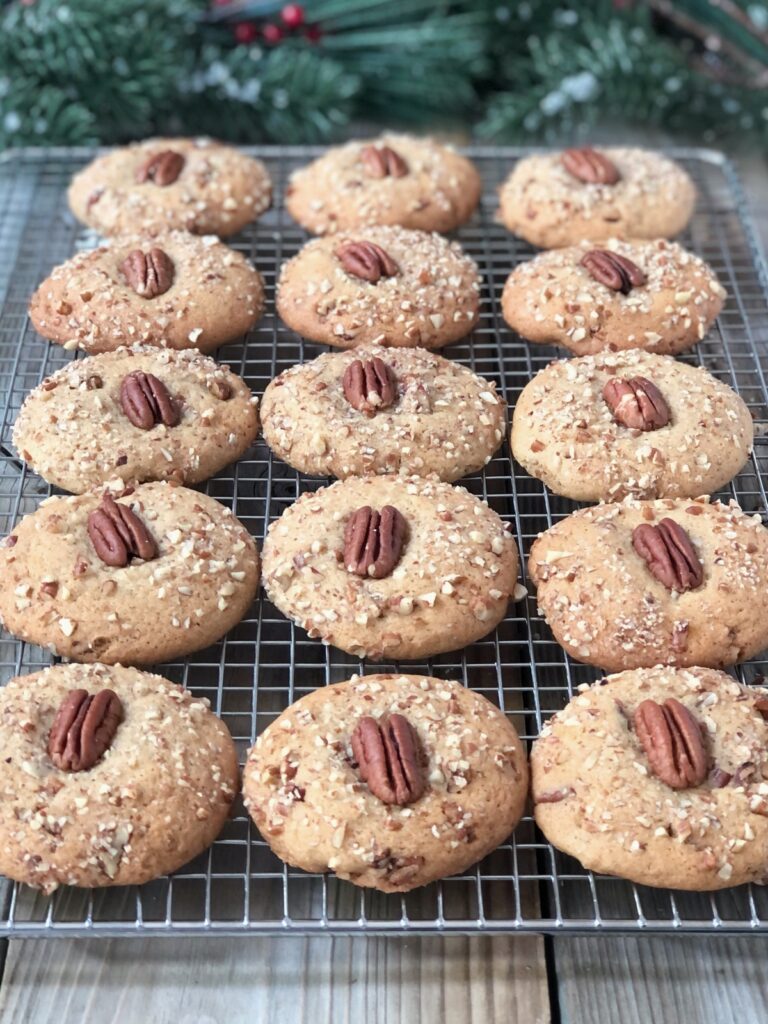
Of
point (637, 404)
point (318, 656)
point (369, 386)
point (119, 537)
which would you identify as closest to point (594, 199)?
point (637, 404)

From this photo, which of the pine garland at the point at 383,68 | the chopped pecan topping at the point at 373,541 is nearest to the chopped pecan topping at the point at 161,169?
the pine garland at the point at 383,68

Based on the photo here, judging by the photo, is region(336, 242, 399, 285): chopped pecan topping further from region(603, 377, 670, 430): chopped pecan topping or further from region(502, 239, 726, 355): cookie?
region(603, 377, 670, 430): chopped pecan topping

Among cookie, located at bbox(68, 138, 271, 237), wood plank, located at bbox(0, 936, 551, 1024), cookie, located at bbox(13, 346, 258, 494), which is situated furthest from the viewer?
cookie, located at bbox(68, 138, 271, 237)

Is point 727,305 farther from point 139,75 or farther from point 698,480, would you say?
point 139,75

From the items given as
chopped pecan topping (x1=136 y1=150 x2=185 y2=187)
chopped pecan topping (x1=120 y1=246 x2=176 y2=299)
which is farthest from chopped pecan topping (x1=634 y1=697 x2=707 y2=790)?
chopped pecan topping (x1=136 y1=150 x2=185 y2=187)

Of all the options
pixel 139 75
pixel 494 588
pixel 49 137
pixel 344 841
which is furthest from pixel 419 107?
pixel 344 841

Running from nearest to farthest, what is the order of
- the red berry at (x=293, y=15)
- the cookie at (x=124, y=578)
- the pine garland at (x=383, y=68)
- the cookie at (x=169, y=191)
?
the cookie at (x=124, y=578) < the cookie at (x=169, y=191) < the pine garland at (x=383, y=68) < the red berry at (x=293, y=15)

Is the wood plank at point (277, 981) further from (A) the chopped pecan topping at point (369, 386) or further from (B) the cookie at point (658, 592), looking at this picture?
(A) the chopped pecan topping at point (369, 386)
